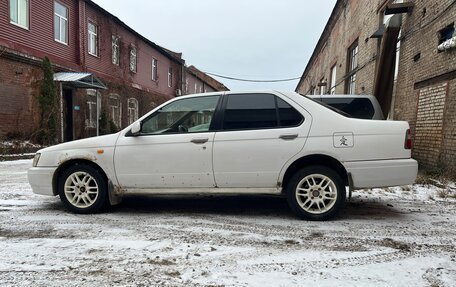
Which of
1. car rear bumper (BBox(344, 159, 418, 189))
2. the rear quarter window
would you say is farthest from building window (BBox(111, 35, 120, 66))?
car rear bumper (BBox(344, 159, 418, 189))

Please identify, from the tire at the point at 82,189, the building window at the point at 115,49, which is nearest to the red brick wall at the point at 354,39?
the tire at the point at 82,189

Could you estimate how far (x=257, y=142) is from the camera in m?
4.24

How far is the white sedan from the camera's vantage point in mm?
4141

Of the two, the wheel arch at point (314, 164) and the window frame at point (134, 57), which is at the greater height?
the window frame at point (134, 57)

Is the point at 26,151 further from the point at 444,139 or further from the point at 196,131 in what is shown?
the point at 444,139

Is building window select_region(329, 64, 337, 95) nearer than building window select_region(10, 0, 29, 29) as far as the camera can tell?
No

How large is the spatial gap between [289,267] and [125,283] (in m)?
1.39

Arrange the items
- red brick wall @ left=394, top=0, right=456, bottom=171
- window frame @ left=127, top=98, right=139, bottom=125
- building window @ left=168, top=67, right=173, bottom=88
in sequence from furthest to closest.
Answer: building window @ left=168, top=67, right=173, bottom=88, window frame @ left=127, top=98, right=139, bottom=125, red brick wall @ left=394, top=0, right=456, bottom=171

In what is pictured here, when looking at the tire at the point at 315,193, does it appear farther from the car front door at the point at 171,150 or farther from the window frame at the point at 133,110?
the window frame at the point at 133,110

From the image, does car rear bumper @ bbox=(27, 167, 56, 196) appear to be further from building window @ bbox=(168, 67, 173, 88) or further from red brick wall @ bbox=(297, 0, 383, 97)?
building window @ bbox=(168, 67, 173, 88)

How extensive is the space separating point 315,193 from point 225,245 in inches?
58.1

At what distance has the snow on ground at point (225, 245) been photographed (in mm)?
2717

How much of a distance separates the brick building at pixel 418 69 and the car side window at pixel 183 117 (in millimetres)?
5697

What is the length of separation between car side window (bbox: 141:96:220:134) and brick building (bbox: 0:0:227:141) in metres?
10.2
